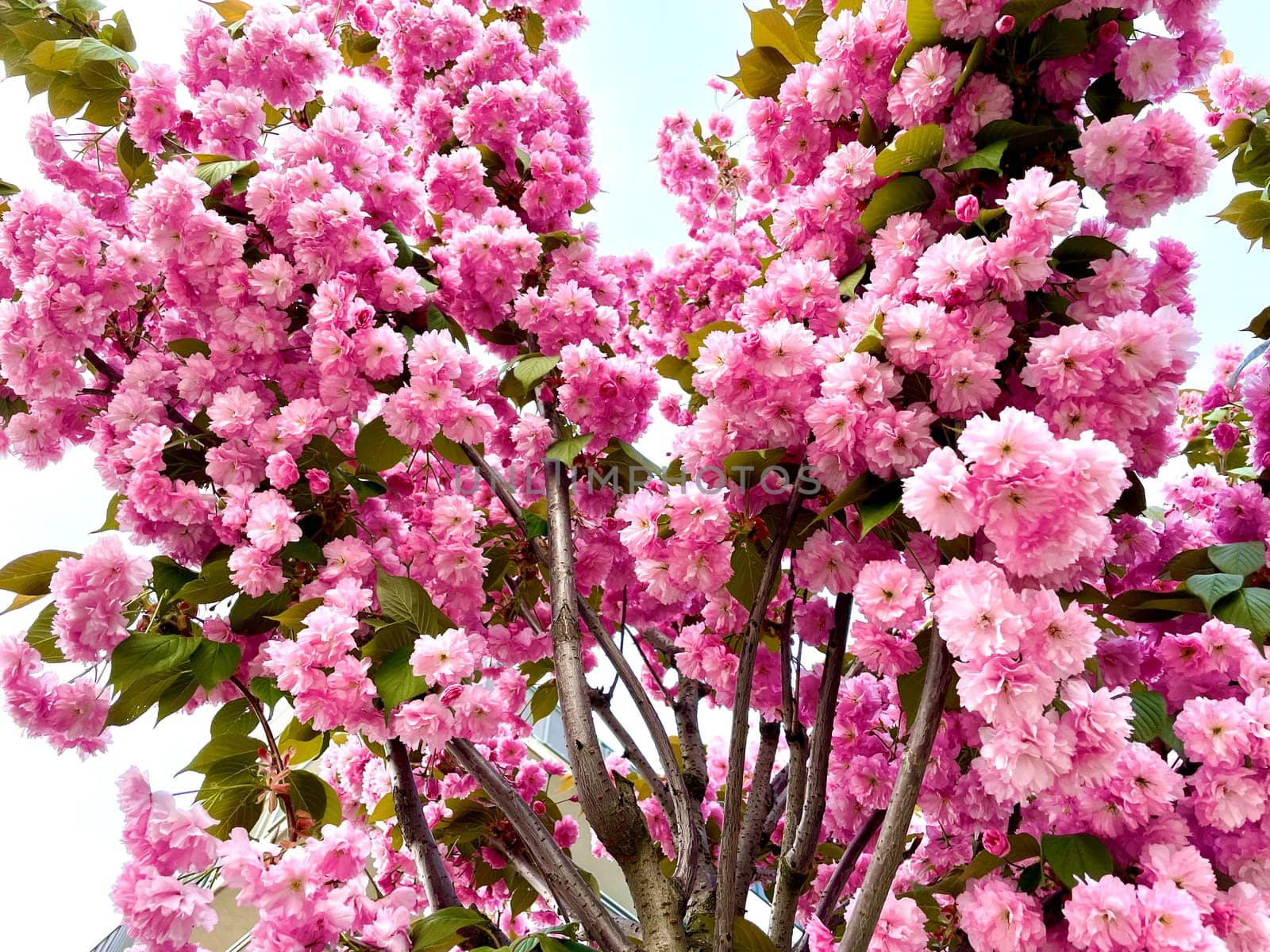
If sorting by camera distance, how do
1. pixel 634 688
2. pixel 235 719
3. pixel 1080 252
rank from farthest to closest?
pixel 634 688, pixel 235 719, pixel 1080 252

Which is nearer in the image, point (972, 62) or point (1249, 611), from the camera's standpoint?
point (1249, 611)

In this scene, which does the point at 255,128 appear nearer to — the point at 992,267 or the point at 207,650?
the point at 207,650

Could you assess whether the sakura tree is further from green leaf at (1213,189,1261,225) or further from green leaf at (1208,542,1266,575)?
green leaf at (1213,189,1261,225)

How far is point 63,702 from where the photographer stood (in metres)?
2.12

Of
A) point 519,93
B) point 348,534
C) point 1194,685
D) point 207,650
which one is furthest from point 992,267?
point 519,93

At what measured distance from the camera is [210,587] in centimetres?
216

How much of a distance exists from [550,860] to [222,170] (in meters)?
2.24

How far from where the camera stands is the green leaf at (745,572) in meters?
2.06

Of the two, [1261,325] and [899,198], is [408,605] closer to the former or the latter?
[899,198]

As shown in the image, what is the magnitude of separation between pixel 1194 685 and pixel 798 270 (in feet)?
4.23

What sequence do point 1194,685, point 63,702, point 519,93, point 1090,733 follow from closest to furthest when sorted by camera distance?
point 1090,733, point 1194,685, point 63,702, point 519,93

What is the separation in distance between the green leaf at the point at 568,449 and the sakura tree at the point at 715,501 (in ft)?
0.40

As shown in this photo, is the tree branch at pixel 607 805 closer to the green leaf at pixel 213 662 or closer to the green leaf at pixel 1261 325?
the green leaf at pixel 213 662

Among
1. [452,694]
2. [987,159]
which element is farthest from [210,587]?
[987,159]
